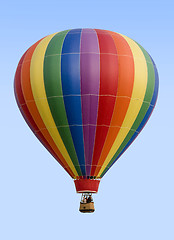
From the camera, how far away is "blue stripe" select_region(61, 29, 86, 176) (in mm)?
33000

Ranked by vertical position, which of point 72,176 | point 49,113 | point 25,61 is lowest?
point 72,176

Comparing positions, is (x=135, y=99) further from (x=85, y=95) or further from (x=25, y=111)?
(x=25, y=111)

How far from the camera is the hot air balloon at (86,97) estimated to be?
109 ft

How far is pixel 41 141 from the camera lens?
34.6 meters

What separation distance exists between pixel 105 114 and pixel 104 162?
6.04 feet

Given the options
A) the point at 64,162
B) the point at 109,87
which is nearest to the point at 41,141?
the point at 64,162

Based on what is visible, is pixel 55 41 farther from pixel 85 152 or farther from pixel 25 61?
pixel 85 152

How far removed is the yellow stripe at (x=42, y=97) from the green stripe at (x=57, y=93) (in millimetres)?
148

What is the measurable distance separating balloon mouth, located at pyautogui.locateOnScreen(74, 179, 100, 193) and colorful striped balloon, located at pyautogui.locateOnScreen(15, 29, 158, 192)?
0.48ft

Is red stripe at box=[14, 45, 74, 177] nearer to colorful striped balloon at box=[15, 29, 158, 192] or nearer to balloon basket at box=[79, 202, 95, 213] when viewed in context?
colorful striped balloon at box=[15, 29, 158, 192]

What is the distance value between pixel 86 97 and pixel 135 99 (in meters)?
1.86

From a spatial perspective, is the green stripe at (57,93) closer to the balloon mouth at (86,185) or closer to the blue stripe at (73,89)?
the blue stripe at (73,89)

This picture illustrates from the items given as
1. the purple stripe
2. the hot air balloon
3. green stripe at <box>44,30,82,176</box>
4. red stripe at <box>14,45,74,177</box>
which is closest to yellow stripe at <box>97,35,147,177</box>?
the hot air balloon

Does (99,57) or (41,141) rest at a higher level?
(99,57)
